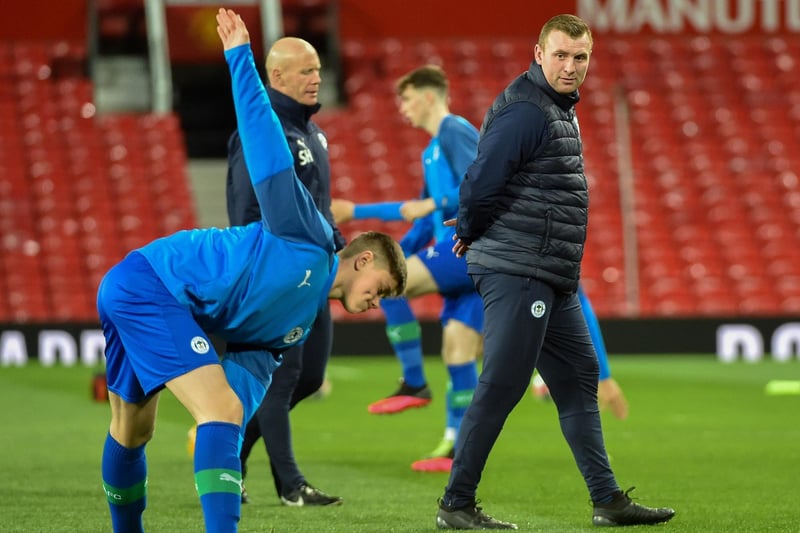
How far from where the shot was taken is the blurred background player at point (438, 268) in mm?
7836

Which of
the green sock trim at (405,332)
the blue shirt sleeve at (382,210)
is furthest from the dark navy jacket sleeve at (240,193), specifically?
the green sock trim at (405,332)

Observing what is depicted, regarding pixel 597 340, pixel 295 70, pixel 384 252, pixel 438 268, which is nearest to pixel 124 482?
pixel 384 252

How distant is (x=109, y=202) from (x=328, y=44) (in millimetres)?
4445

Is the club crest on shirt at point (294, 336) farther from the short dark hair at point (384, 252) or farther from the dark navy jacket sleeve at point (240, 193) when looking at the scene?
the dark navy jacket sleeve at point (240, 193)

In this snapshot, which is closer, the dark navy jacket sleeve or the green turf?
the green turf

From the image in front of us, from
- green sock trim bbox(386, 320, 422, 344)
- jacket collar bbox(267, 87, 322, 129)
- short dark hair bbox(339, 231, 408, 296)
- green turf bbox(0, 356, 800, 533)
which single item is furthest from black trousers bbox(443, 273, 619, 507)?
green sock trim bbox(386, 320, 422, 344)

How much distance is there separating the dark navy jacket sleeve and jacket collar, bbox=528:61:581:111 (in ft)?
5.07

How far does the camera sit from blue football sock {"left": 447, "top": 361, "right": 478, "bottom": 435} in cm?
825

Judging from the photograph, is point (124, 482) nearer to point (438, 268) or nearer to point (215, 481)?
point (215, 481)

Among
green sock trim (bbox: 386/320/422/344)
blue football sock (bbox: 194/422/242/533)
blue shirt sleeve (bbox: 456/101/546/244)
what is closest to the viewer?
blue football sock (bbox: 194/422/242/533)

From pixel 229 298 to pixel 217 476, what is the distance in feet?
1.96

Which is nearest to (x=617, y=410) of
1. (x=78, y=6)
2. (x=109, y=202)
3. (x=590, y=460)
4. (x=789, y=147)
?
(x=590, y=460)

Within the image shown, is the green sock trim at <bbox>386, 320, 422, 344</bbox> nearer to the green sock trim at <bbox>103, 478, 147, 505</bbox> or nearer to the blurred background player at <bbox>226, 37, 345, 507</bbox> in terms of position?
the blurred background player at <bbox>226, 37, 345, 507</bbox>

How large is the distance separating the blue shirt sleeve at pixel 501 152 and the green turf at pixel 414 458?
1.39 metres
